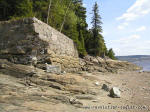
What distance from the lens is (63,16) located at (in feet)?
77.7

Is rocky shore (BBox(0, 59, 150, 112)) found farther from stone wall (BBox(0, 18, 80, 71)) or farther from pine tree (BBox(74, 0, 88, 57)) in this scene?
pine tree (BBox(74, 0, 88, 57))

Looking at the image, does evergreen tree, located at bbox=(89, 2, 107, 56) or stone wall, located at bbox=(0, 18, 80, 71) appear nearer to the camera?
stone wall, located at bbox=(0, 18, 80, 71)

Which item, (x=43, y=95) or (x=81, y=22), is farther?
(x=81, y=22)

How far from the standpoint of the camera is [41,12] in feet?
65.6

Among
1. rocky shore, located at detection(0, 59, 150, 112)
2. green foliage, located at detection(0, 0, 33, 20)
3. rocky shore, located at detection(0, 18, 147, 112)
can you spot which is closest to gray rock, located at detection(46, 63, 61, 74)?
rocky shore, located at detection(0, 18, 147, 112)

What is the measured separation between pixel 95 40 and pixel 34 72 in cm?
2638

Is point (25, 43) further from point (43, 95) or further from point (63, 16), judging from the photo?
point (63, 16)

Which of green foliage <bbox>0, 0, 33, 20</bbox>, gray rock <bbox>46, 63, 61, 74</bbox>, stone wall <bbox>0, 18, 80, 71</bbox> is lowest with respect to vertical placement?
gray rock <bbox>46, 63, 61, 74</bbox>

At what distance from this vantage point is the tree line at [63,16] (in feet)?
51.5

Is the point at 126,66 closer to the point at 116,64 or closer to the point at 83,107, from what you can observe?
the point at 116,64

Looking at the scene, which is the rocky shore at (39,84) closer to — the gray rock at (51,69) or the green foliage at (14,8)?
the gray rock at (51,69)

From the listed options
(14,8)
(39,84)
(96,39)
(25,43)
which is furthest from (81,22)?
(39,84)

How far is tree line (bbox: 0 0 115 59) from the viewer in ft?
51.5

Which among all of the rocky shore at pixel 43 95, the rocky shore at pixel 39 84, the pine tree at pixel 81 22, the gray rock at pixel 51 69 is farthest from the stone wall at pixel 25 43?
the pine tree at pixel 81 22
